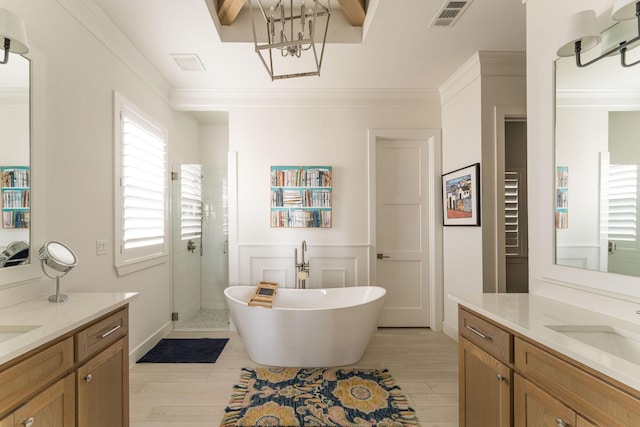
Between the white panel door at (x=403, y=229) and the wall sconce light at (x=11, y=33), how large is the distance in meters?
3.04

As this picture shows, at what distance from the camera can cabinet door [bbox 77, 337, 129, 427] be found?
4.41ft

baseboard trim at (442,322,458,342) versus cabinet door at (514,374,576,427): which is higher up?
cabinet door at (514,374,576,427)

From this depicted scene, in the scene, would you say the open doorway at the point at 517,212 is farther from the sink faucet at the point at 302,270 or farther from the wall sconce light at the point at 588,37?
the sink faucet at the point at 302,270

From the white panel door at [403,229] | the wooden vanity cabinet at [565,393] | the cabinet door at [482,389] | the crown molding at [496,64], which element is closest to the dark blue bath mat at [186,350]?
the white panel door at [403,229]

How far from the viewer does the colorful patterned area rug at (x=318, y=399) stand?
1991 millimetres

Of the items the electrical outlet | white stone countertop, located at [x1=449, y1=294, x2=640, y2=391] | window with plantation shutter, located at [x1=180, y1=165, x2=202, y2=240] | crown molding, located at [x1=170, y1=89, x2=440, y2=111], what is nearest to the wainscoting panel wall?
window with plantation shutter, located at [x1=180, y1=165, x2=202, y2=240]

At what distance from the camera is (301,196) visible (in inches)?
139

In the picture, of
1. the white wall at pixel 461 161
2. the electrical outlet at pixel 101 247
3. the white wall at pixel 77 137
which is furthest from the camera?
the white wall at pixel 461 161

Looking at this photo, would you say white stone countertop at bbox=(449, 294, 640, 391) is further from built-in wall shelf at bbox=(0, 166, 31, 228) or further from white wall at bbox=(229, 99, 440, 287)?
built-in wall shelf at bbox=(0, 166, 31, 228)

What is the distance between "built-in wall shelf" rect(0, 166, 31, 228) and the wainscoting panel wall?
2085 mm

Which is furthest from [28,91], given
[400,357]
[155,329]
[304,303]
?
[400,357]

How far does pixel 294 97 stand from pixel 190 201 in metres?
1.72

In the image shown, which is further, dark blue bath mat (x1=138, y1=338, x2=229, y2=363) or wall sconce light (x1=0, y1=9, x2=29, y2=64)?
dark blue bath mat (x1=138, y1=338, x2=229, y2=363)

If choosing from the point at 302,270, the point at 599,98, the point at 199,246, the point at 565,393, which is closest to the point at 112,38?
the point at 199,246
